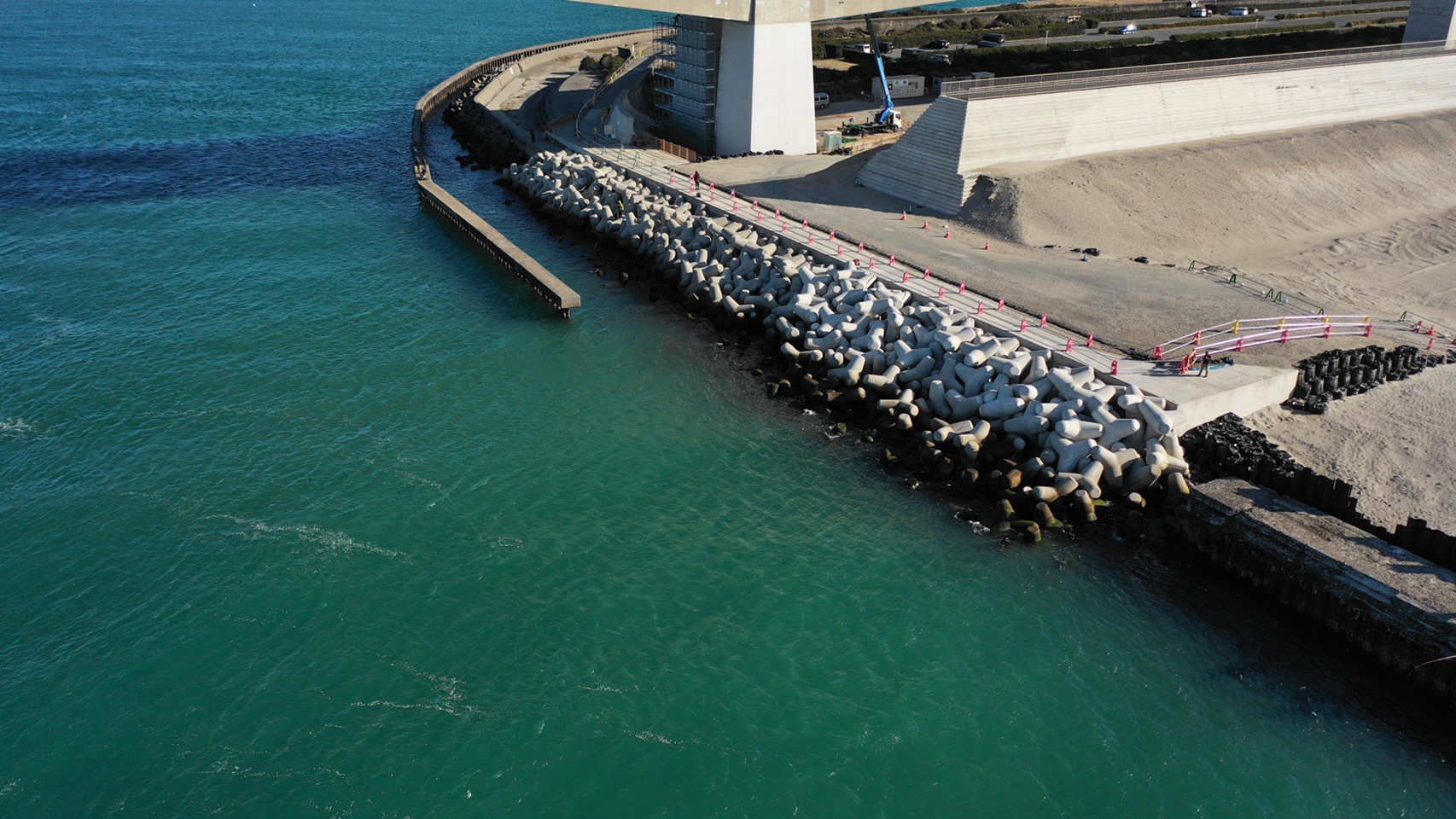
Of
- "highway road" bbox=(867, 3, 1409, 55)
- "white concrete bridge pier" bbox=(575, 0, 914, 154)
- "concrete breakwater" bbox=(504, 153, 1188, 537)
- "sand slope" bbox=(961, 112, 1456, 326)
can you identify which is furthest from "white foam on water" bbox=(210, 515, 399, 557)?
"highway road" bbox=(867, 3, 1409, 55)

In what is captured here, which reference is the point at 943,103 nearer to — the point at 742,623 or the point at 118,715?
the point at 742,623

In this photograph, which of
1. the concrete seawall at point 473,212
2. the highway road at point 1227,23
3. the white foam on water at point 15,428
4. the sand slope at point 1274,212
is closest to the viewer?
the white foam on water at point 15,428

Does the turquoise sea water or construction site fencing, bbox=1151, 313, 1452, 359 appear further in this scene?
construction site fencing, bbox=1151, 313, 1452, 359

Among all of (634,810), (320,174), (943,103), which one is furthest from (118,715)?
(320,174)

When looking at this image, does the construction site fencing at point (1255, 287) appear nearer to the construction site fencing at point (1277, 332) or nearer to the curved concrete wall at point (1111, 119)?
the construction site fencing at point (1277, 332)

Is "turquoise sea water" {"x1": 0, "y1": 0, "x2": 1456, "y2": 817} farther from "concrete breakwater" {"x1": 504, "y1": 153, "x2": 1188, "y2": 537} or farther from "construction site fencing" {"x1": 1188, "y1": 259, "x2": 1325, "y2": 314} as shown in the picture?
"construction site fencing" {"x1": 1188, "y1": 259, "x2": 1325, "y2": 314}

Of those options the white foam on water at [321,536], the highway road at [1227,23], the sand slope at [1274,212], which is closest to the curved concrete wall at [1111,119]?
the sand slope at [1274,212]
